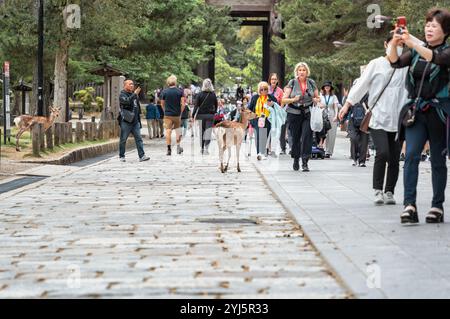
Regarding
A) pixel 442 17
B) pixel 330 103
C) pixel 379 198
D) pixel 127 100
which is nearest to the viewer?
Result: pixel 442 17

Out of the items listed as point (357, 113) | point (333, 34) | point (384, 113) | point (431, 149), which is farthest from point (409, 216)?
point (333, 34)

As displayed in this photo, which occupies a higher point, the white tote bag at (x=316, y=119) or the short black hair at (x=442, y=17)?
the short black hair at (x=442, y=17)

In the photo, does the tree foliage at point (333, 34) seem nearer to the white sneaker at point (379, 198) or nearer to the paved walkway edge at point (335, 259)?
the white sneaker at point (379, 198)

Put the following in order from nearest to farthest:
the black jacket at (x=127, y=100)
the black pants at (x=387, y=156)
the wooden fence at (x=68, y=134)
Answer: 1. the black pants at (x=387, y=156)
2. the wooden fence at (x=68, y=134)
3. the black jacket at (x=127, y=100)

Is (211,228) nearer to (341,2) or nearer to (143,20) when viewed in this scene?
(143,20)

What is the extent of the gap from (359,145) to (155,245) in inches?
493

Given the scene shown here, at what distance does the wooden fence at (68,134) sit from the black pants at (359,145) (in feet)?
22.6

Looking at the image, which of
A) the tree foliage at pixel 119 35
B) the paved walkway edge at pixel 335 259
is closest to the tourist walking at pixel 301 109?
the paved walkway edge at pixel 335 259

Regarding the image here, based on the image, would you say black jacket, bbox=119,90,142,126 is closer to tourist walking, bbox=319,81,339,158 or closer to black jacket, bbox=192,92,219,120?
black jacket, bbox=192,92,219,120

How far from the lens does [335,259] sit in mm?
7672

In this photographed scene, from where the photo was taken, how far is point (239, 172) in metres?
19.3

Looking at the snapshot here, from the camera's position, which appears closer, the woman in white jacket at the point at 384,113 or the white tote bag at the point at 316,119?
the woman in white jacket at the point at 384,113

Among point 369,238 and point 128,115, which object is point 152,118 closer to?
point 128,115

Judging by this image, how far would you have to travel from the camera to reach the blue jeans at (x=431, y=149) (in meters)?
9.84
